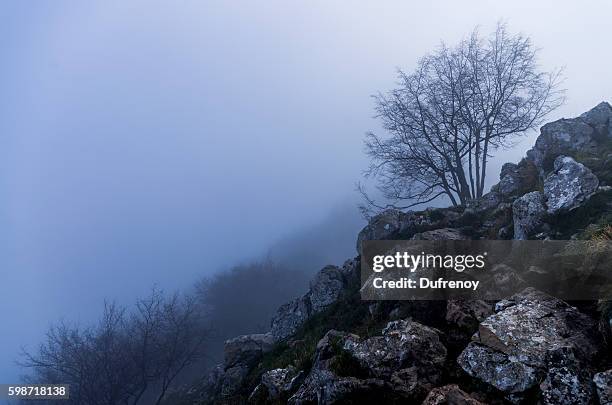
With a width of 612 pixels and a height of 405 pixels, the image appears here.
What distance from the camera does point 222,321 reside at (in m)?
63.2

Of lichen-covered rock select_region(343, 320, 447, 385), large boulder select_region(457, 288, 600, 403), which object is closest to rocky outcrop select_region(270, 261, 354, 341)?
lichen-covered rock select_region(343, 320, 447, 385)

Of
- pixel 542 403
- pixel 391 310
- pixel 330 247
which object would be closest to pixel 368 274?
pixel 391 310

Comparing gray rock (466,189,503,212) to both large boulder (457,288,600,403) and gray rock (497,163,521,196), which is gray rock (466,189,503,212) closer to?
gray rock (497,163,521,196)

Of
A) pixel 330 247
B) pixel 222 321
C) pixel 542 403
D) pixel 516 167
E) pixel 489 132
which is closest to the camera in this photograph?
pixel 542 403

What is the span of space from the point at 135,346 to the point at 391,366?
3075cm

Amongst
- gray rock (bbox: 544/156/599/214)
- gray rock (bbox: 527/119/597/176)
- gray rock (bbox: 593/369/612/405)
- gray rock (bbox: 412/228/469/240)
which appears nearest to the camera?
gray rock (bbox: 593/369/612/405)

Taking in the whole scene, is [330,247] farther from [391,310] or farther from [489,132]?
[391,310]

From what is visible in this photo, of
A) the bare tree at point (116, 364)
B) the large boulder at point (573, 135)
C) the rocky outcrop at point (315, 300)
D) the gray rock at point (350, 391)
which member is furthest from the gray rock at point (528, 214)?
the bare tree at point (116, 364)

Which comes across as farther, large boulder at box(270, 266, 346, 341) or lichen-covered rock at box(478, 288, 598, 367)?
large boulder at box(270, 266, 346, 341)

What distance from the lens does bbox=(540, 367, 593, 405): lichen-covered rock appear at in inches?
193

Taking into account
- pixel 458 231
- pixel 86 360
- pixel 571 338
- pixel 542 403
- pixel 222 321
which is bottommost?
pixel 222 321

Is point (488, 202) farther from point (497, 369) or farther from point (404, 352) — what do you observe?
point (497, 369)

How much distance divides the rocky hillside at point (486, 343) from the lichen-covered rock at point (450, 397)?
0.05 ft

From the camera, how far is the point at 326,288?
16.3 metres
